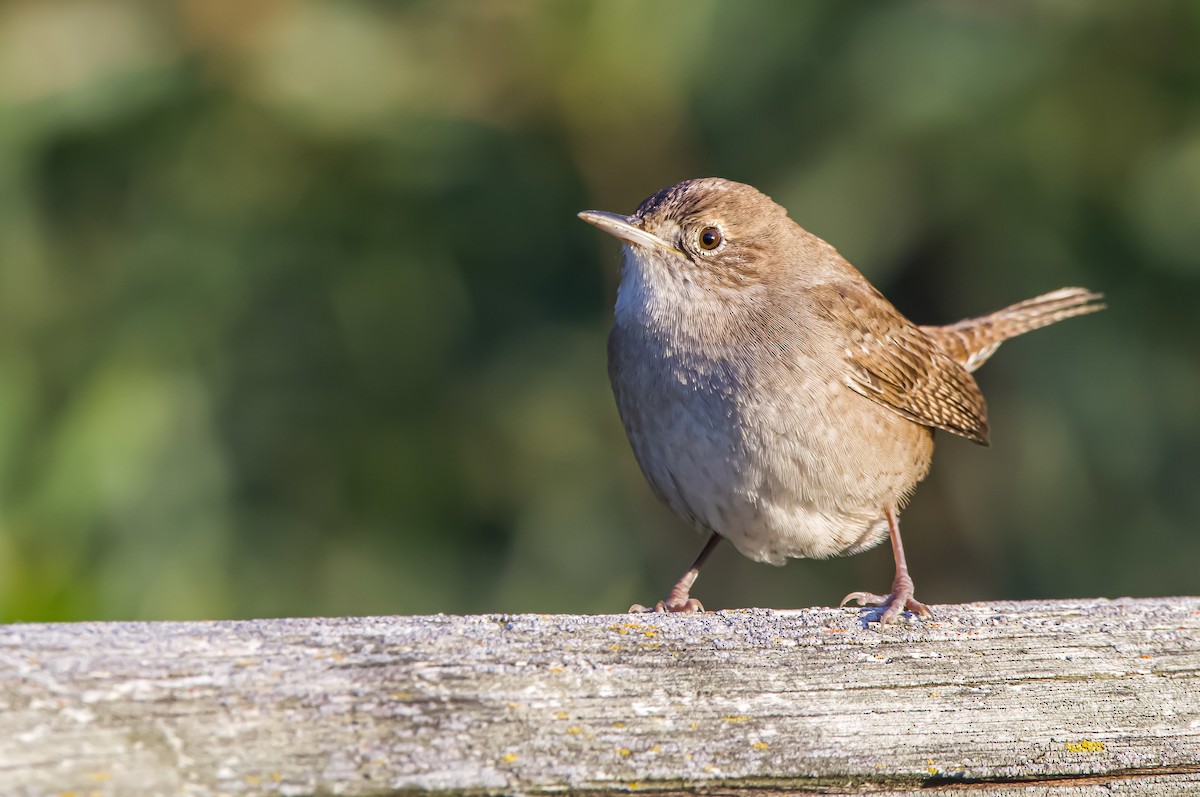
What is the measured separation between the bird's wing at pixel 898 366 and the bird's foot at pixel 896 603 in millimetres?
541

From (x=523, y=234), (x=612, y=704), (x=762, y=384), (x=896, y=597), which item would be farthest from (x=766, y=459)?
(x=523, y=234)

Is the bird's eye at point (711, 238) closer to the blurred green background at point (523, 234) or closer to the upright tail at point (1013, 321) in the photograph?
the upright tail at point (1013, 321)

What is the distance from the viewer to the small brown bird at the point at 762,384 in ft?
11.4

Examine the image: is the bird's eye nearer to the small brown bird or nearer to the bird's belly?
the small brown bird

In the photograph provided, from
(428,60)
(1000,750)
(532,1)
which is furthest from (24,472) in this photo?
(1000,750)

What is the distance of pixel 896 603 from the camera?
289cm

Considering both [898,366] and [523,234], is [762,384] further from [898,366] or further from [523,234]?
[523,234]

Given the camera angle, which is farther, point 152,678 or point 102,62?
point 102,62

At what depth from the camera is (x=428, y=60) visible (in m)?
5.55

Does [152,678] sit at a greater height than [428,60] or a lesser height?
lesser

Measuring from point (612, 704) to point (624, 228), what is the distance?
76.7 inches

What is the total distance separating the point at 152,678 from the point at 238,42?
402 cm

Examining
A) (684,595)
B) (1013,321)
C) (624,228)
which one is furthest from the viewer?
(1013,321)

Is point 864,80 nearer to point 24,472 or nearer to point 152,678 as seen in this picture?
point 24,472
